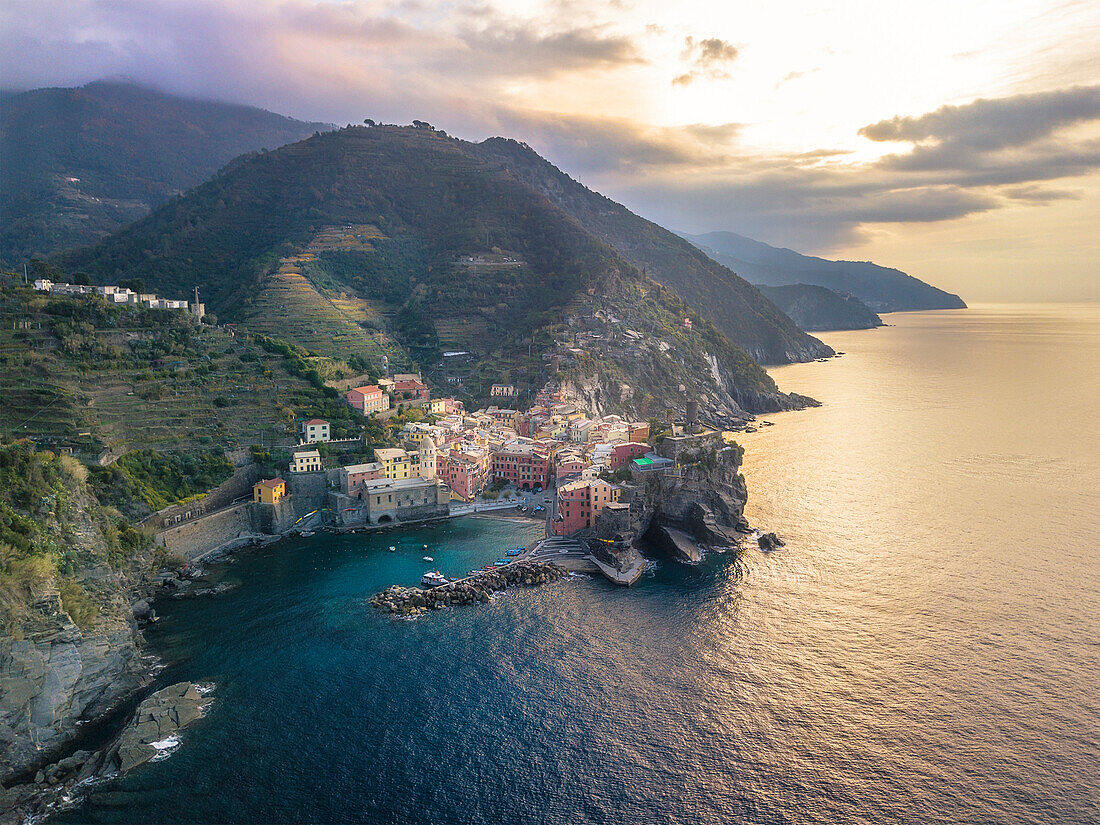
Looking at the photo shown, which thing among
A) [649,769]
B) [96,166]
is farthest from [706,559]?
Answer: [96,166]

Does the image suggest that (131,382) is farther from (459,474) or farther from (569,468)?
(569,468)

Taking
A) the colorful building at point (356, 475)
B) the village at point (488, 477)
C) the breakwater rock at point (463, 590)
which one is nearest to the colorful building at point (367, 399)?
the village at point (488, 477)

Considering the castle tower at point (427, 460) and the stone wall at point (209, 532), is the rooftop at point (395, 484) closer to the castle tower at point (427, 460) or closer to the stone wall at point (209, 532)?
the castle tower at point (427, 460)

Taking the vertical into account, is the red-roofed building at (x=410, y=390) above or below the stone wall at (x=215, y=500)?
above

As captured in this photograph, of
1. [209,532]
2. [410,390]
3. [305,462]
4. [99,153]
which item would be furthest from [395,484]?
[99,153]

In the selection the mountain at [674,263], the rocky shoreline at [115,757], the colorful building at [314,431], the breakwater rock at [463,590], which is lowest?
the rocky shoreline at [115,757]

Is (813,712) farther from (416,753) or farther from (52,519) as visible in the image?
(52,519)
